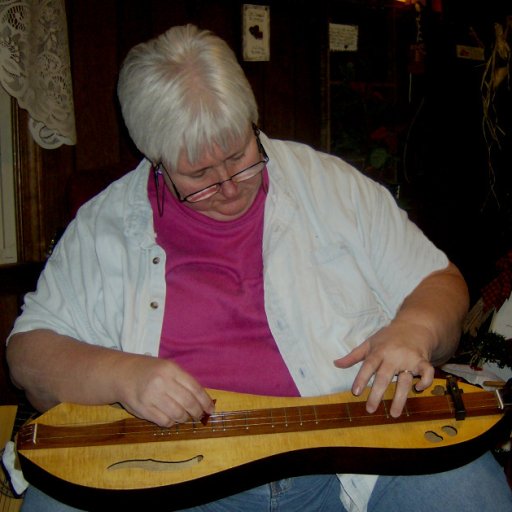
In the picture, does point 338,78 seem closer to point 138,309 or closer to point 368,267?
point 368,267

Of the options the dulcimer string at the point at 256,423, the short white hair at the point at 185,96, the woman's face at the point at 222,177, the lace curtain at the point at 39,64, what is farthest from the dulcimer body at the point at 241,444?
the lace curtain at the point at 39,64

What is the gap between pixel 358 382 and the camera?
3.36 feet

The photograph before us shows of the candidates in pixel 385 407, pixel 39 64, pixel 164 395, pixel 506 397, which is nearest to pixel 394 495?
pixel 385 407

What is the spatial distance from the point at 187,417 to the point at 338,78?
5.84ft

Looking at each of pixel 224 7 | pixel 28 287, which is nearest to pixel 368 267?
pixel 28 287

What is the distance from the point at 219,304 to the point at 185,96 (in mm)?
396

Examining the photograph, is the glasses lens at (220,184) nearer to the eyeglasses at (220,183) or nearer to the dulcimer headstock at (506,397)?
the eyeglasses at (220,183)

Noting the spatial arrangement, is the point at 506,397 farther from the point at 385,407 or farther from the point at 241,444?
the point at 241,444

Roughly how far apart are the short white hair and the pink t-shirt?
168mm

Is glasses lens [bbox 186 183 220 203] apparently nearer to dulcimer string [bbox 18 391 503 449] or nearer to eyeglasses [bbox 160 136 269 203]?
eyeglasses [bbox 160 136 269 203]

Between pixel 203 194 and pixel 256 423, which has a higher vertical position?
pixel 203 194

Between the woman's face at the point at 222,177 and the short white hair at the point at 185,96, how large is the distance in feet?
0.06

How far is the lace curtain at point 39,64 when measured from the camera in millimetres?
1494

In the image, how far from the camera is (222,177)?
1101 mm
